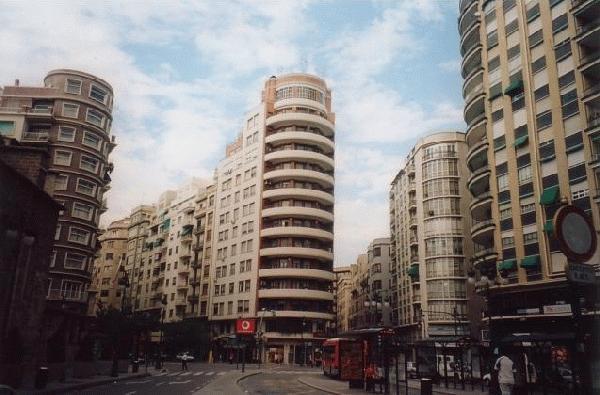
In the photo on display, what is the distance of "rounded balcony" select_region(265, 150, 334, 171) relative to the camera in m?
73.6

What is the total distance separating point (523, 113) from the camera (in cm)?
3728

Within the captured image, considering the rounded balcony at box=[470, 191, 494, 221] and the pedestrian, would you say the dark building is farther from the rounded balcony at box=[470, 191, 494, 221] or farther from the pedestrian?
the rounded balcony at box=[470, 191, 494, 221]

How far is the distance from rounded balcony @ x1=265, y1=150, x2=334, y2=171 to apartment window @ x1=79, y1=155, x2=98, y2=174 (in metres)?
28.3

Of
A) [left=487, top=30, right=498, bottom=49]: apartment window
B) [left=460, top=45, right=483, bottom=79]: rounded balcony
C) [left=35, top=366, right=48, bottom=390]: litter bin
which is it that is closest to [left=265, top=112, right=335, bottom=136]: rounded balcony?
[left=460, top=45, right=483, bottom=79]: rounded balcony

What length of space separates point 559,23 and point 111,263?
97177 mm

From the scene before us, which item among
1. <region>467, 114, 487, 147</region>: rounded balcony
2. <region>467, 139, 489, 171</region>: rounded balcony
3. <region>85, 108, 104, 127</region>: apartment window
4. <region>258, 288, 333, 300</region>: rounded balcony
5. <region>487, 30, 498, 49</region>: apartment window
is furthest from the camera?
<region>258, 288, 333, 300</region>: rounded balcony

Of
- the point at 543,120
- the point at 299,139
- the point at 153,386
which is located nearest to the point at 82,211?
the point at 153,386

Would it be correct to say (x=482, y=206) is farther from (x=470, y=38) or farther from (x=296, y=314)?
(x=296, y=314)

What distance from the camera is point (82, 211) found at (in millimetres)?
51562

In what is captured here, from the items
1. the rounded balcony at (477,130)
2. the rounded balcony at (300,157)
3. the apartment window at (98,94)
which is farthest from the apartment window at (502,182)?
the apartment window at (98,94)

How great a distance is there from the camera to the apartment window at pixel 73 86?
173ft

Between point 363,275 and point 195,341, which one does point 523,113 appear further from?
point 363,275

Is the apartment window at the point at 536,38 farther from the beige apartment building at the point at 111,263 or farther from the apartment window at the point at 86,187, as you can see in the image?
the beige apartment building at the point at 111,263

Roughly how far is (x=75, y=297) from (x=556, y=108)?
46.1 metres
